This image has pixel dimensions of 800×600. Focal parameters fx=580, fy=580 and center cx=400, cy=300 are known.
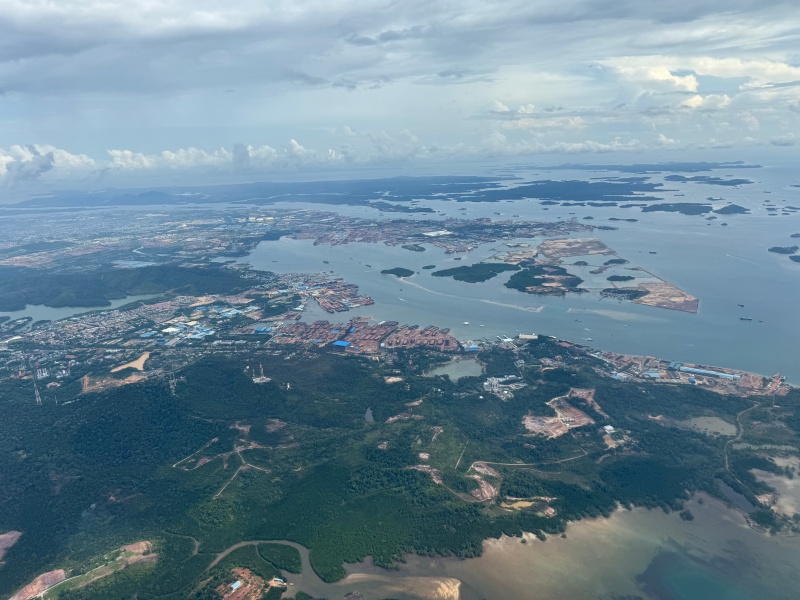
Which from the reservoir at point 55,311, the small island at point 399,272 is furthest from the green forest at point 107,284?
the small island at point 399,272

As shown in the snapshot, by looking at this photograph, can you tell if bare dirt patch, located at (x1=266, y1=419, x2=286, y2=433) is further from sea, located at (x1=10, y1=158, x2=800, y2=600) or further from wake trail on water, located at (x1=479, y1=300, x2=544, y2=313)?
wake trail on water, located at (x1=479, y1=300, x2=544, y2=313)

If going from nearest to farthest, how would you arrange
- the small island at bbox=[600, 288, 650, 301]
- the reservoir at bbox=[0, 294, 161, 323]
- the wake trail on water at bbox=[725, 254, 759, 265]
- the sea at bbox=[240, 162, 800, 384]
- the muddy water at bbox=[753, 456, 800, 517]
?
1. the muddy water at bbox=[753, 456, 800, 517]
2. the sea at bbox=[240, 162, 800, 384]
3. the small island at bbox=[600, 288, 650, 301]
4. the reservoir at bbox=[0, 294, 161, 323]
5. the wake trail on water at bbox=[725, 254, 759, 265]

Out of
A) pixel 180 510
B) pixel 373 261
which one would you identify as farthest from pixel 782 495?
pixel 373 261

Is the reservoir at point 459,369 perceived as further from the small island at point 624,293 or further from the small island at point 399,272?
the small island at point 399,272

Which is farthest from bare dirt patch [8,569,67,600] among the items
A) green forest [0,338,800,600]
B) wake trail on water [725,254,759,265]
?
wake trail on water [725,254,759,265]

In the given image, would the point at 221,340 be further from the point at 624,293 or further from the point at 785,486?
the point at 785,486

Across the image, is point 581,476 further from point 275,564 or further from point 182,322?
point 182,322

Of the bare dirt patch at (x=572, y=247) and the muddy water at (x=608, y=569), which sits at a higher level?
the bare dirt patch at (x=572, y=247)

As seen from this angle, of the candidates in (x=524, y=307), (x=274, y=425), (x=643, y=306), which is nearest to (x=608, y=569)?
(x=274, y=425)

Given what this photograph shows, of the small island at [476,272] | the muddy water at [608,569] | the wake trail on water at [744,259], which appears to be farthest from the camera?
the wake trail on water at [744,259]
